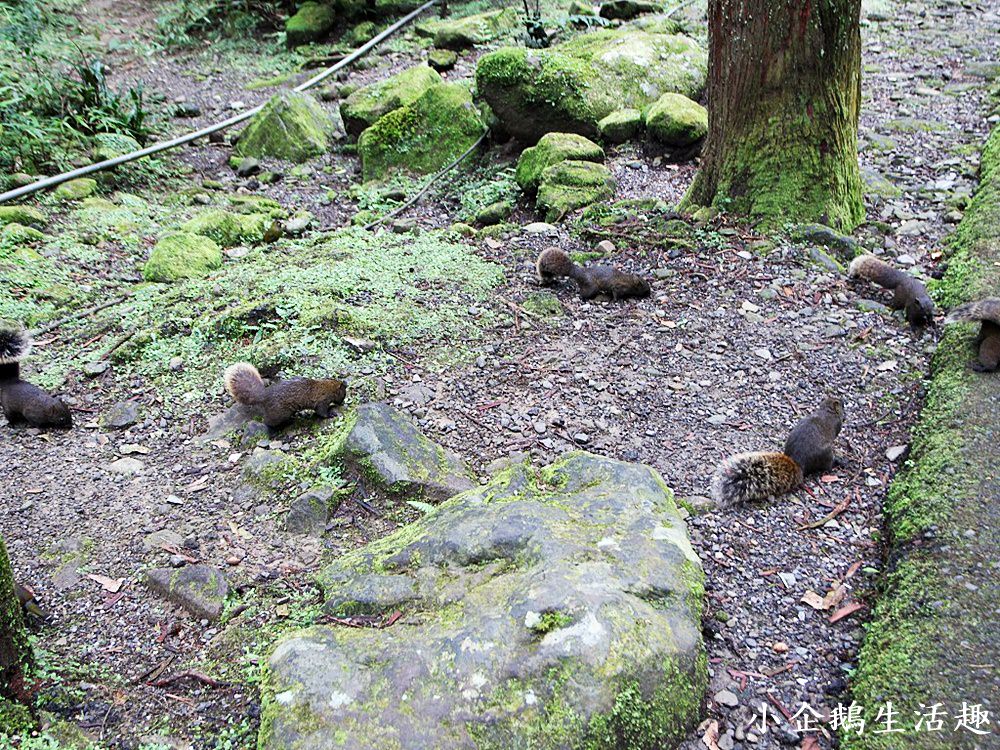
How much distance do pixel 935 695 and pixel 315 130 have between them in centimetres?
868

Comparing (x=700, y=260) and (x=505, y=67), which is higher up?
(x=505, y=67)

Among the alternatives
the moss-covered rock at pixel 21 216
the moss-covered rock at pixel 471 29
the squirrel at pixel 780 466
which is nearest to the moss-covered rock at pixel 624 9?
the moss-covered rock at pixel 471 29

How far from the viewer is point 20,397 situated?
4395 millimetres

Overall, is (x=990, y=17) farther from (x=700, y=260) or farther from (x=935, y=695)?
(x=935, y=695)

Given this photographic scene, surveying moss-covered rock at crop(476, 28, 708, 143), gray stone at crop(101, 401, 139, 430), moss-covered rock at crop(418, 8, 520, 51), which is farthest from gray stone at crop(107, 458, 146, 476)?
moss-covered rock at crop(418, 8, 520, 51)

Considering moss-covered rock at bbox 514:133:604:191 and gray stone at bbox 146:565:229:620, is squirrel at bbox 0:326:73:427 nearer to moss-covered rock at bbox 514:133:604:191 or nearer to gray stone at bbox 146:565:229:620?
gray stone at bbox 146:565:229:620

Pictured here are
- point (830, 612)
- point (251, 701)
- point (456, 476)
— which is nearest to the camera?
point (251, 701)

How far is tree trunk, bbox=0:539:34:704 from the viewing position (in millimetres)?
2385

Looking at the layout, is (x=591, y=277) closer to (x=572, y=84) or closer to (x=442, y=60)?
(x=572, y=84)

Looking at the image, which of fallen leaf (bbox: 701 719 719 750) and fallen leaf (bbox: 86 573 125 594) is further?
fallen leaf (bbox: 86 573 125 594)

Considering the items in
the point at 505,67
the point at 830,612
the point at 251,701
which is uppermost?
the point at 505,67

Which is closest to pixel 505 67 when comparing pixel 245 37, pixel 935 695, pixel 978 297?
pixel 978 297

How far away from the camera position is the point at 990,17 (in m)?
10.0

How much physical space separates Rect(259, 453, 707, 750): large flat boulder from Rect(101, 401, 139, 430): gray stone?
2.03 metres
